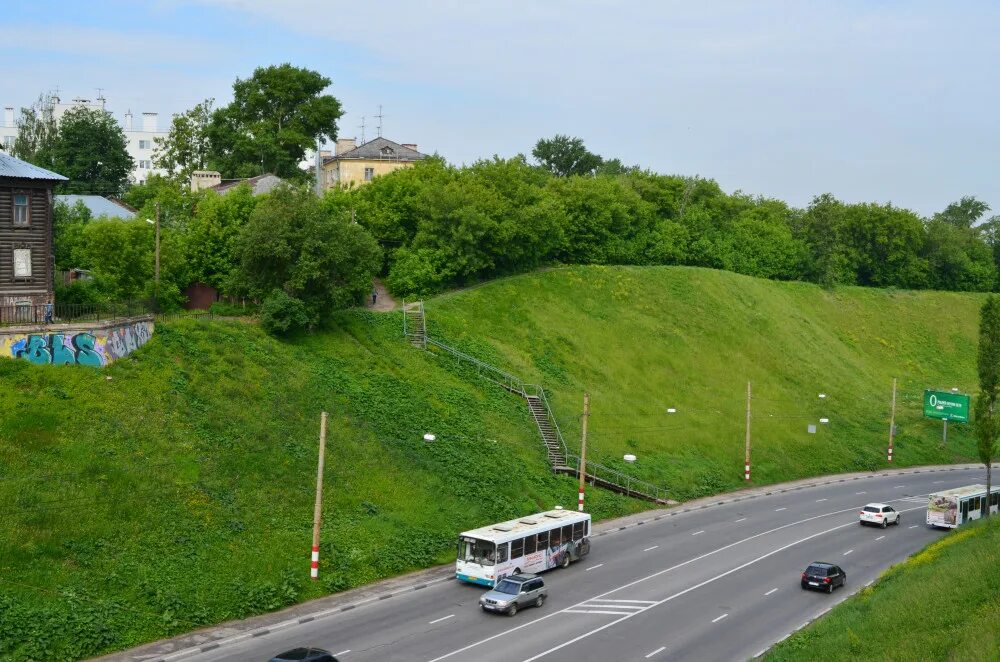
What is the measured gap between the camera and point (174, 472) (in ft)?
132

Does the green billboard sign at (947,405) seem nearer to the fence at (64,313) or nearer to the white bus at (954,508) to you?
the white bus at (954,508)

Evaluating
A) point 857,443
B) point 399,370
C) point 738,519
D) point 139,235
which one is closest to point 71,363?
point 139,235

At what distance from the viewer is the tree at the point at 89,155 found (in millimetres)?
103000

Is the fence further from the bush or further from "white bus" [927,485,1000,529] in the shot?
"white bus" [927,485,1000,529]

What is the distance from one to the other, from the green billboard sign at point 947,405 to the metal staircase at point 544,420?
110 feet

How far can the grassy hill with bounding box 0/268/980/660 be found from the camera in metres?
34.5

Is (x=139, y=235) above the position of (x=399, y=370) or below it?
above

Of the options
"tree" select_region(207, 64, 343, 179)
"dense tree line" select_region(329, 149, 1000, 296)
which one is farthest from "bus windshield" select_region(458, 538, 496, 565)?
"tree" select_region(207, 64, 343, 179)

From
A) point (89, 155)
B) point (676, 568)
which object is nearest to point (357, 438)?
point (676, 568)

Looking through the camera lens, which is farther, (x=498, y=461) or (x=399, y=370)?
(x=399, y=370)

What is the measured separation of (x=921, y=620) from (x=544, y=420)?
34.1 meters

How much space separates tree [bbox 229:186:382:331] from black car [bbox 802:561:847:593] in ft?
102

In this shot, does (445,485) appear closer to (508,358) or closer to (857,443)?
(508,358)

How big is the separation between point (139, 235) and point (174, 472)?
22.1m
